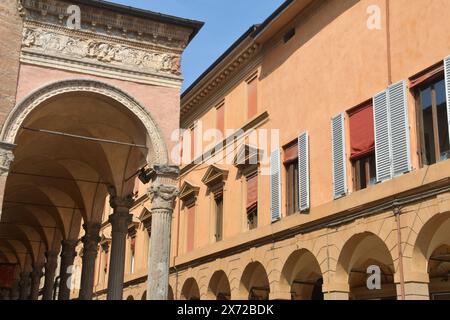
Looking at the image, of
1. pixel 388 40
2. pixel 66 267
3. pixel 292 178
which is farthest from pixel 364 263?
pixel 66 267

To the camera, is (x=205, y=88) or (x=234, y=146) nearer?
(x=234, y=146)

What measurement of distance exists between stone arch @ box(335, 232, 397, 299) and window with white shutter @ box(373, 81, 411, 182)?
1.66 m

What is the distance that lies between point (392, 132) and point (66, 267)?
15224 mm

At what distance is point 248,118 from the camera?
21078 mm

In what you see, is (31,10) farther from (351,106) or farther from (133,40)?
(351,106)

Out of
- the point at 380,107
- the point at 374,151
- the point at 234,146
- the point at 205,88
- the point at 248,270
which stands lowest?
the point at 248,270

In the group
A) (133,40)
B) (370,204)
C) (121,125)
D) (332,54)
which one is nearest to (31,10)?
(133,40)

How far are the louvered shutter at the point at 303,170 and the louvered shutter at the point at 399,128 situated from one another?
3572 millimetres

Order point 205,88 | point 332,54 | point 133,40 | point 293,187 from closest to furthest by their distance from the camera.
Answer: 1. point 133,40
2. point 332,54
3. point 293,187
4. point 205,88

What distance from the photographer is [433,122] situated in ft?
42.9

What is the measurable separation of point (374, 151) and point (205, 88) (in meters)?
10.7

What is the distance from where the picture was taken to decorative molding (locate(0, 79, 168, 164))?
13.4m

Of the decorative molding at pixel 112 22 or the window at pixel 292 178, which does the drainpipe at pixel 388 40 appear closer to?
the window at pixel 292 178

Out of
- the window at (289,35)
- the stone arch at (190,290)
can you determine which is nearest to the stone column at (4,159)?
the window at (289,35)
